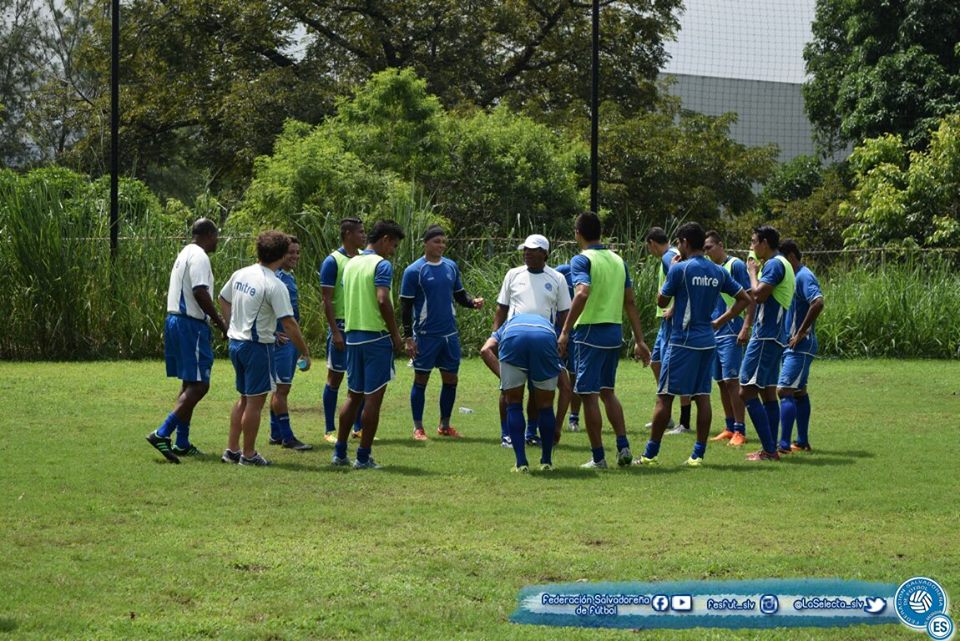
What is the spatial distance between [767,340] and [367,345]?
11.3 ft

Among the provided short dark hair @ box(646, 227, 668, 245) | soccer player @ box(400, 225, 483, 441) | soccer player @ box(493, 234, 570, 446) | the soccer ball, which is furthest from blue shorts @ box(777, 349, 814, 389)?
the soccer ball

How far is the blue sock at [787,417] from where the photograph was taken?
1170cm

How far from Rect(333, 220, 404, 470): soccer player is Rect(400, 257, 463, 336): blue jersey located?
1.66 metres

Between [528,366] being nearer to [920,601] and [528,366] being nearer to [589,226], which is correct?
[589,226]

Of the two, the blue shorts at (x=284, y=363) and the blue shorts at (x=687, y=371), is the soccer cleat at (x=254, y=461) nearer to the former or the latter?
the blue shorts at (x=284, y=363)

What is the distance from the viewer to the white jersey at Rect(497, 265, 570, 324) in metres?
10.4

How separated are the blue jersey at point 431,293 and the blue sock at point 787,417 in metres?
3.16

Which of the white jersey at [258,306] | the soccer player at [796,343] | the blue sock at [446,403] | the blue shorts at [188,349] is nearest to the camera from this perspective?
the white jersey at [258,306]

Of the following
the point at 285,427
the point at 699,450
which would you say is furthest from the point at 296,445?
the point at 699,450

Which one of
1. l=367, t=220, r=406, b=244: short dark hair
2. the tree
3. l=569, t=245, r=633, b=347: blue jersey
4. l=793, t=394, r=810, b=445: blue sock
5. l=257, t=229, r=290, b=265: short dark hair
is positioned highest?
the tree

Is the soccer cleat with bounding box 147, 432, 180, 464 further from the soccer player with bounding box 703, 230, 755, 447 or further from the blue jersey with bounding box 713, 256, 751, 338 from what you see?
the blue jersey with bounding box 713, 256, 751, 338

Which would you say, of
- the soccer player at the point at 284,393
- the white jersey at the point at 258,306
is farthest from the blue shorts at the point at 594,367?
the soccer player at the point at 284,393

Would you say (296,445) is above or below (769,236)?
below

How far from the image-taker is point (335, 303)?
12789 millimetres
